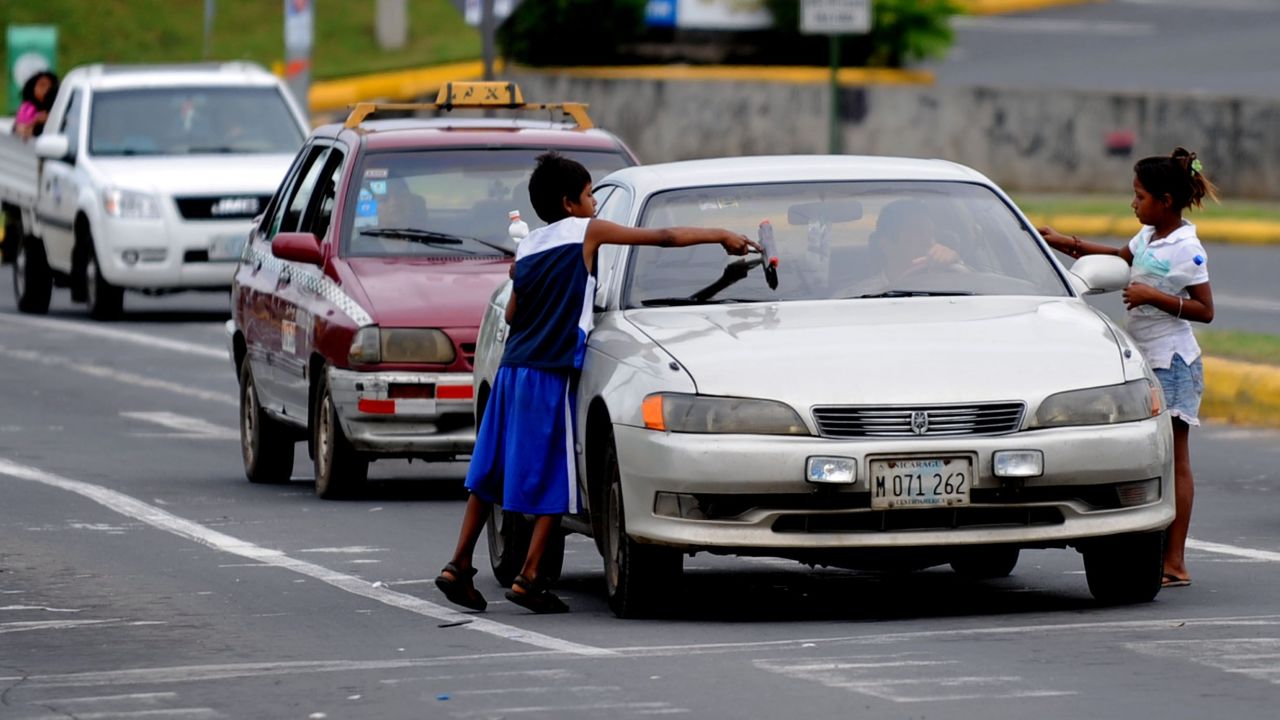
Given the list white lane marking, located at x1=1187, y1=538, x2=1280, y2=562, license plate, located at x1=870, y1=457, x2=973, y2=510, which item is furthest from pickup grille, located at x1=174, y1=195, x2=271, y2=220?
license plate, located at x1=870, y1=457, x2=973, y2=510

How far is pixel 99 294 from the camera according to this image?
23.8 meters

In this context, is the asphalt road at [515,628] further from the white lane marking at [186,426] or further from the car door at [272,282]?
the white lane marking at [186,426]

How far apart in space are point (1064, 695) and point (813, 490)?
4.93 feet

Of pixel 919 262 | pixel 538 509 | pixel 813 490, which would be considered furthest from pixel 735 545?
pixel 919 262

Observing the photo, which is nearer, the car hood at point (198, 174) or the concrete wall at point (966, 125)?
the car hood at point (198, 174)

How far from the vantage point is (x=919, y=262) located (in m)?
10.0

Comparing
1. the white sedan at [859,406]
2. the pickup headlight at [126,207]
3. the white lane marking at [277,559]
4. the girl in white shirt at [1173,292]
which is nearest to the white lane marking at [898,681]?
the white lane marking at [277,559]

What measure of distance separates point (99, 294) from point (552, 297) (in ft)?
48.7

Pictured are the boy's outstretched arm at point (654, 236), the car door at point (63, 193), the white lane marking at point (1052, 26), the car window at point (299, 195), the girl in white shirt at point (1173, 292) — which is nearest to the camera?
the boy's outstretched arm at point (654, 236)

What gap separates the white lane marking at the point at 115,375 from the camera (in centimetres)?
1850

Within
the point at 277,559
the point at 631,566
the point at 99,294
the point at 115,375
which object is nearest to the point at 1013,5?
the point at 99,294

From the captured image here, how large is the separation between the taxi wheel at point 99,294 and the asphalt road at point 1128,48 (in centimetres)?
1533

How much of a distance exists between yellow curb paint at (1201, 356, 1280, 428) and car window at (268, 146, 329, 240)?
17.1 ft

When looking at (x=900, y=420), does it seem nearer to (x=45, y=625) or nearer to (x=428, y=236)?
(x=45, y=625)
